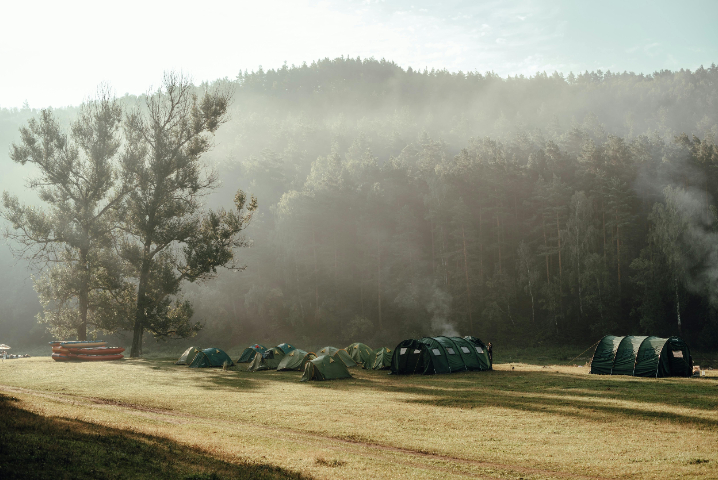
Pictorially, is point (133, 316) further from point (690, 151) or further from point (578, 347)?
point (690, 151)

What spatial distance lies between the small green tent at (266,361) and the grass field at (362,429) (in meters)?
6.91

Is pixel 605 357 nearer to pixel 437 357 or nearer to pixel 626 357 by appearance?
pixel 626 357

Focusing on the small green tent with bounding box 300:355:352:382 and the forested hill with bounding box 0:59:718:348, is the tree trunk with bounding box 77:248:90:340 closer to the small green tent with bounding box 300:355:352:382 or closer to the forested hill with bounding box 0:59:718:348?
the small green tent with bounding box 300:355:352:382

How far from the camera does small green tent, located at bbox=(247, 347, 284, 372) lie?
29672 millimetres

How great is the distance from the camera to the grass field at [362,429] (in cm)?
852

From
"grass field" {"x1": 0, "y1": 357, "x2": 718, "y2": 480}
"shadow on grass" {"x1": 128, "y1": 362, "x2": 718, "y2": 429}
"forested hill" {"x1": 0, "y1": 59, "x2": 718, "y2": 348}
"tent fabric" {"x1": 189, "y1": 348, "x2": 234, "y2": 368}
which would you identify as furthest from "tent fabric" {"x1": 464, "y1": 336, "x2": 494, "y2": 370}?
"forested hill" {"x1": 0, "y1": 59, "x2": 718, "y2": 348}

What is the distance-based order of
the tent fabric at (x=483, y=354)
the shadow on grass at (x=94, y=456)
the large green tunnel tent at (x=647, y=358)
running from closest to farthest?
1. the shadow on grass at (x=94, y=456)
2. the large green tunnel tent at (x=647, y=358)
3. the tent fabric at (x=483, y=354)

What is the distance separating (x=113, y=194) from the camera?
38.2 meters

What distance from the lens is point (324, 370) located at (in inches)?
968

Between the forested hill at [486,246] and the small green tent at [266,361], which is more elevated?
the forested hill at [486,246]

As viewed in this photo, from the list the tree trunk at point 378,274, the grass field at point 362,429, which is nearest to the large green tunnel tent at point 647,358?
the grass field at point 362,429

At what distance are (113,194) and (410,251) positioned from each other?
33.3m

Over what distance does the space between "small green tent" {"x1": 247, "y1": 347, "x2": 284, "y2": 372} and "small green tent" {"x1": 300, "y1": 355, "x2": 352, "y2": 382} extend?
5.93 m

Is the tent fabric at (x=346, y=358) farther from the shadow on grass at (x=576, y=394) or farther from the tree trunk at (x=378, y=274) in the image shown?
the tree trunk at (x=378, y=274)
